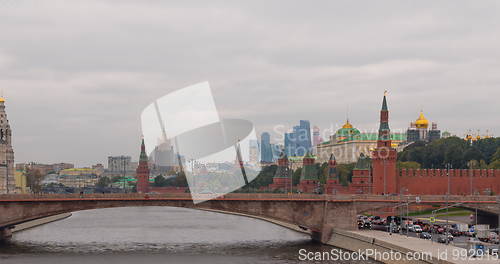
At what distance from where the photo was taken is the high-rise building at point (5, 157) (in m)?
180

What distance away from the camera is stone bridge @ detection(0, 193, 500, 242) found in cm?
8900

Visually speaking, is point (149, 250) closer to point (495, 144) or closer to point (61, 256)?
point (61, 256)

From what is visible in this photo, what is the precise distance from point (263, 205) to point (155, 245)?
12.6 metres

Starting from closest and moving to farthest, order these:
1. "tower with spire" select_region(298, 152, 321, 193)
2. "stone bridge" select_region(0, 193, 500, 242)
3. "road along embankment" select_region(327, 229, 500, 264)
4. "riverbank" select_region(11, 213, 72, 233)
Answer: "road along embankment" select_region(327, 229, 500, 264) → "stone bridge" select_region(0, 193, 500, 242) → "riverbank" select_region(11, 213, 72, 233) → "tower with spire" select_region(298, 152, 321, 193)

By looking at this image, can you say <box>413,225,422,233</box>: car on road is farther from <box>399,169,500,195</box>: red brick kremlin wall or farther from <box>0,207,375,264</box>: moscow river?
<box>399,169,500,195</box>: red brick kremlin wall

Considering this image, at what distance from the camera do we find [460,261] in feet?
193

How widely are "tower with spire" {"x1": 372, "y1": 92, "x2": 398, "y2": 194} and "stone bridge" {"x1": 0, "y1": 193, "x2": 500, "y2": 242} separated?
43.1m

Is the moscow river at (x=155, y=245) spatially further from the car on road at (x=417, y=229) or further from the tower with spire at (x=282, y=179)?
the tower with spire at (x=282, y=179)

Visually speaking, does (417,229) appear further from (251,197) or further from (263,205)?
(251,197)

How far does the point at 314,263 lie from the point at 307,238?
26741 millimetres

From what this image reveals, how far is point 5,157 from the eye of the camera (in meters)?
184

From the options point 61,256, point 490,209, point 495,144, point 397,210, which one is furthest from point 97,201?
point 495,144

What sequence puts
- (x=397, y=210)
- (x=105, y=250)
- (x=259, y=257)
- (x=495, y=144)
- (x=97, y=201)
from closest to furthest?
(x=259, y=257) → (x=105, y=250) → (x=97, y=201) → (x=397, y=210) → (x=495, y=144)

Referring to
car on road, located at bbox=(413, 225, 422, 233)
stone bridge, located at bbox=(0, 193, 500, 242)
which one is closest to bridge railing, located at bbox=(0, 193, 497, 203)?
stone bridge, located at bbox=(0, 193, 500, 242)
